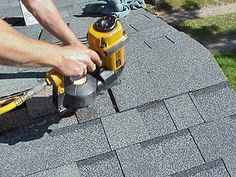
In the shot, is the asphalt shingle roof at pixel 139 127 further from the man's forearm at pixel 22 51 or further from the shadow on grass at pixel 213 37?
the shadow on grass at pixel 213 37

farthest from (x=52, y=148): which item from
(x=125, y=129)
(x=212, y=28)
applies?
(x=212, y=28)

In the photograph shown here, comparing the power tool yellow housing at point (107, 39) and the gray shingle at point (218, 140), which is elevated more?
the power tool yellow housing at point (107, 39)

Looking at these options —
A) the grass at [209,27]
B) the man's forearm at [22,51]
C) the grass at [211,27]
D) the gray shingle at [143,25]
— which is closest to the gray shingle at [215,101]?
the gray shingle at [143,25]

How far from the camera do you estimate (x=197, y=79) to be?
286 centimetres

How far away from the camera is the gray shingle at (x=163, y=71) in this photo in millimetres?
2775

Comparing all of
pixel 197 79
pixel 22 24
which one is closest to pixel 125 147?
pixel 197 79

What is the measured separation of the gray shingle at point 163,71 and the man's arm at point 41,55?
0.44m

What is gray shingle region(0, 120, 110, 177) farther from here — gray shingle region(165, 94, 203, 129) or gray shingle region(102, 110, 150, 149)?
gray shingle region(165, 94, 203, 129)

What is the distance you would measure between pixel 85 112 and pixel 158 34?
112 cm

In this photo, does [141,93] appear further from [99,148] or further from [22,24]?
[22,24]

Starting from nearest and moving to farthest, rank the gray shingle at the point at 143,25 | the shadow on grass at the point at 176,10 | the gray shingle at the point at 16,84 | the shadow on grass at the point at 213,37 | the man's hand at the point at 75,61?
the man's hand at the point at 75,61 → the gray shingle at the point at 16,84 → the gray shingle at the point at 143,25 → the shadow on grass at the point at 213,37 → the shadow on grass at the point at 176,10

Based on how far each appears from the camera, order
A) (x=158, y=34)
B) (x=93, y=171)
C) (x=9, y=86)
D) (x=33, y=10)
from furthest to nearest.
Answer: (x=158, y=34) → (x=9, y=86) → (x=33, y=10) → (x=93, y=171)

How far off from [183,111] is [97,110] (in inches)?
23.9

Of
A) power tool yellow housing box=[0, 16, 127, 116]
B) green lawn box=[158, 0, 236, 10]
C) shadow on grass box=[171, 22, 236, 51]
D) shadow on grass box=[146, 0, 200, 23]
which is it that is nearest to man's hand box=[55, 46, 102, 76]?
power tool yellow housing box=[0, 16, 127, 116]
